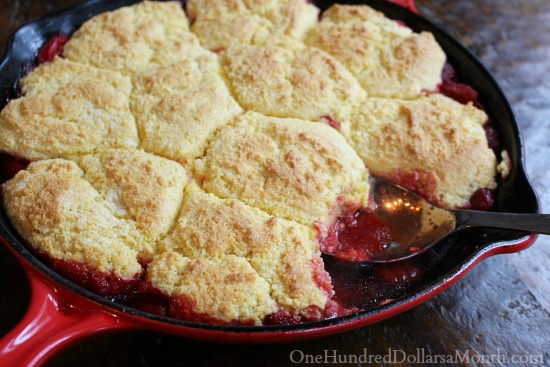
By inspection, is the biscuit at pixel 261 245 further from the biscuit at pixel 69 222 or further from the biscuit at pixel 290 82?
the biscuit at pixel 290 82

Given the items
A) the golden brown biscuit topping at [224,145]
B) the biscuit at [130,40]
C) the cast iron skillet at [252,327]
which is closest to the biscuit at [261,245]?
the golden brown biscuit topping at [224,145]

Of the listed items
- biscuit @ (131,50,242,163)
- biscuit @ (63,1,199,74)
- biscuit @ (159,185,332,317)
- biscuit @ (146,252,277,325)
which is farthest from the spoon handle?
biscuit @ (63,1,199,74)

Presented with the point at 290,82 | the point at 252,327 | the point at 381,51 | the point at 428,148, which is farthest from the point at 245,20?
the point at 252,327

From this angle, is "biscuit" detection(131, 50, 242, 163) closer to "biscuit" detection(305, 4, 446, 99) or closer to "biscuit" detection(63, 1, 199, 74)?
"biscuit" detection(63, 1, 199, 74)

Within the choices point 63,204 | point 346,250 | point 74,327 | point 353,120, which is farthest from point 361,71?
point 74,327

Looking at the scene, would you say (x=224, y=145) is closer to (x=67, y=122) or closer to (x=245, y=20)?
(x=67, y=122)
